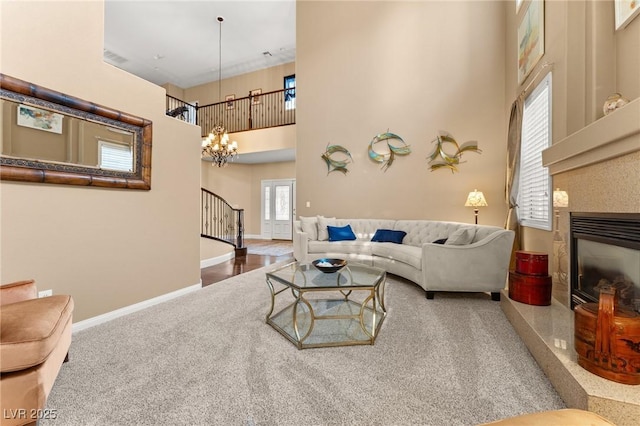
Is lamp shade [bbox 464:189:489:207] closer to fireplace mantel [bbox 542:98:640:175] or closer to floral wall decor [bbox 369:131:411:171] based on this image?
floral wall decor [bbox 369:131:411:171]

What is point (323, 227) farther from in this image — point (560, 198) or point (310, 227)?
point (560, 198)

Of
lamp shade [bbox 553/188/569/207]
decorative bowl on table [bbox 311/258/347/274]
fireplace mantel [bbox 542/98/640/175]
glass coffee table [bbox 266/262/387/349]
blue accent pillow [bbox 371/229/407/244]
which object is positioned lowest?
glass coffee table [bbox 266/262/387/349]

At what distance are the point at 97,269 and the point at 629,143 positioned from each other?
4117mm

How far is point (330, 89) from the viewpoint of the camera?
5.96 meters

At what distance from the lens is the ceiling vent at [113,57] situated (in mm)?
7694

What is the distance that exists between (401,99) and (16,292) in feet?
18.7

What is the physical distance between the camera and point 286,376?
1.72 meters

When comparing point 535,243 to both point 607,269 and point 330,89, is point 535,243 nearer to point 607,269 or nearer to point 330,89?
point 607,269

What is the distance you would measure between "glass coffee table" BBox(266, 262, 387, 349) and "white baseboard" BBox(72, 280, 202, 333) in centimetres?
131

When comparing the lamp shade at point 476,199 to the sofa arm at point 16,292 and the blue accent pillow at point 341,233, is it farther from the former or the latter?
the sofa arm at point 16,292

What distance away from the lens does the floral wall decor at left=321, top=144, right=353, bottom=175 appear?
19.1 feet

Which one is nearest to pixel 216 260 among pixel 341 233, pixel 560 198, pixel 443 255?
pixel 341 233

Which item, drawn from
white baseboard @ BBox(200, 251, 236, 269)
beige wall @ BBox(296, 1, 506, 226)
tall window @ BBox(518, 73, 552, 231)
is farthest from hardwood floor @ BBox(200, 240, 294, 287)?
tall window @ BBox(518, 73, 552, 231)

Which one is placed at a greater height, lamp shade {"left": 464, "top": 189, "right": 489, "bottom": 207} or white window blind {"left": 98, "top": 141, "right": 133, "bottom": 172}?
white window blind {"left": 98, "top": 141, "right": 133, "bottom": 172}
